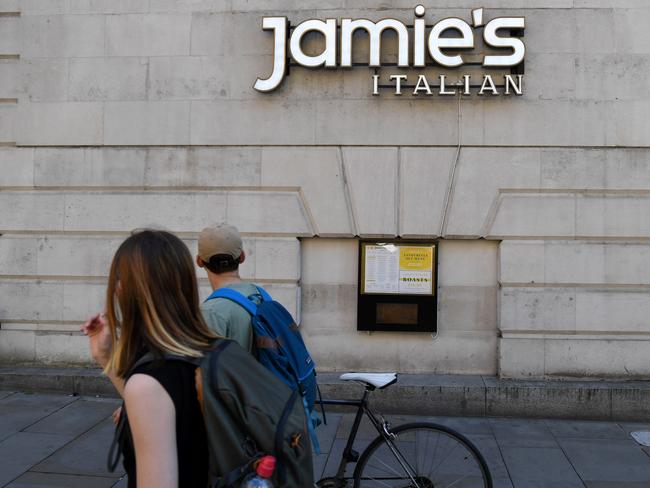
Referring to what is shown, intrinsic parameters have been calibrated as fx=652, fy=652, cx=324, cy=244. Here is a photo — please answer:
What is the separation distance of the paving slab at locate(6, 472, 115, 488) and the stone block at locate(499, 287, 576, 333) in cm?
441

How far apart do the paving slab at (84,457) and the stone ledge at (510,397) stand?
235cm

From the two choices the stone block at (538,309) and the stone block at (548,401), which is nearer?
the stone block at (548,401)

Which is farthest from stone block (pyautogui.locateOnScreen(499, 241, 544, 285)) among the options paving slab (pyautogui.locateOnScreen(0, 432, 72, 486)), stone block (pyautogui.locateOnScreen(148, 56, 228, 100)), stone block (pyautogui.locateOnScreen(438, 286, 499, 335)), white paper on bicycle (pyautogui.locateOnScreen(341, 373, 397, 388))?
paving slab (pyautogui.locateOnScreen(0, 432, 72, 486))

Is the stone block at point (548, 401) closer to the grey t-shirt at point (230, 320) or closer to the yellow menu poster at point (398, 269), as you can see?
the yellow menu poster at point (398, 269)

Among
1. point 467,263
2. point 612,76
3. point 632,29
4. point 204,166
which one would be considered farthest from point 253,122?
point 632,29

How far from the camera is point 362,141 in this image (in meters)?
7.39

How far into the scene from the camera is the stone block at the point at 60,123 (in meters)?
7.73

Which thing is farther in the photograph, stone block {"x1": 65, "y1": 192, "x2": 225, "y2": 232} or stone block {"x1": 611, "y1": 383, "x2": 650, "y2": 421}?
stone block {"x1": 65, "y1": 192, "x2": 225, "y2": 232}

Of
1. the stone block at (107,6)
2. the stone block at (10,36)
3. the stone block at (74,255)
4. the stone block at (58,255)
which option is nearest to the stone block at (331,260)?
the stone block at (58,255)

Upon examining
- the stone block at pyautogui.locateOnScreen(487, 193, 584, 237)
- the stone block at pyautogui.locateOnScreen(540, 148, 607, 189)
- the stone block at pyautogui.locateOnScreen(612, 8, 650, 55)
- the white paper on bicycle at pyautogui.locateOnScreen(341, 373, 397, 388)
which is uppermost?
the stone block at pyautogui.locateOnScreen(612, 8, 650, 55)

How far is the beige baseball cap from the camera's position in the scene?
319 cm

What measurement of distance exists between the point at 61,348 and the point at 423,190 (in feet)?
15.2

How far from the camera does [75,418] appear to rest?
666cm

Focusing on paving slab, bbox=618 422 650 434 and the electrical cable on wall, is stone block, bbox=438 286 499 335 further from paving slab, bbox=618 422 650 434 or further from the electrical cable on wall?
paving slab, bbox=618 422 650 434
